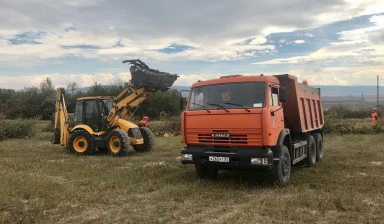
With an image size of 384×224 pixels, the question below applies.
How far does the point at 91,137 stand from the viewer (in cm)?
1458

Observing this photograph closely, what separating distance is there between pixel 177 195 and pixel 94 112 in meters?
8.21

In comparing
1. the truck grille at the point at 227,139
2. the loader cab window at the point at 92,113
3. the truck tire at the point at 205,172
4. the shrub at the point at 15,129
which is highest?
the loader cab window at the point at 92,113

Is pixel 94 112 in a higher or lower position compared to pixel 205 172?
higher

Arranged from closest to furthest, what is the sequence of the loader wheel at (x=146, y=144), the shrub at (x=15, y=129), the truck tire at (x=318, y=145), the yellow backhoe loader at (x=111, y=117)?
1. the truck tire at (x=318, y=145)
2. the yellow backhoe loader at (x=111, y=117)
3. the loader wheel at (x=146, y=144)
4. the shrub at (x=15, y=129)

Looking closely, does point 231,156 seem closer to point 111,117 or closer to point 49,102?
point 111,117

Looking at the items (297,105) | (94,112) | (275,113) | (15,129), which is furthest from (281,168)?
(15,129)

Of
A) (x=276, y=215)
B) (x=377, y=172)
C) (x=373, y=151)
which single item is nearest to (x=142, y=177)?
(x=276, y=215)

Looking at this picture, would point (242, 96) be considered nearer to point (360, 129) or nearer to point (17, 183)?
point (17, 183)

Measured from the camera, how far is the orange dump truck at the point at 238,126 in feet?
26.1

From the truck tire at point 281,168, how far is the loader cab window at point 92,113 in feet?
27.3

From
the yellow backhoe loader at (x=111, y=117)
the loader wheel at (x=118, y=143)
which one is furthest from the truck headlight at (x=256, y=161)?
the yellow backhoe loader at (x=111, y=117)

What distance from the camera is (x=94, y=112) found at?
1488cm

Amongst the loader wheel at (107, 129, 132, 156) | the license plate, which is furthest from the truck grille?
the loader wheel at (107, 129, 132, 156)

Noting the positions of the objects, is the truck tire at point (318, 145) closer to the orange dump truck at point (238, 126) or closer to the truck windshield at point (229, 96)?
the orange dump truck at point (238, 126)
